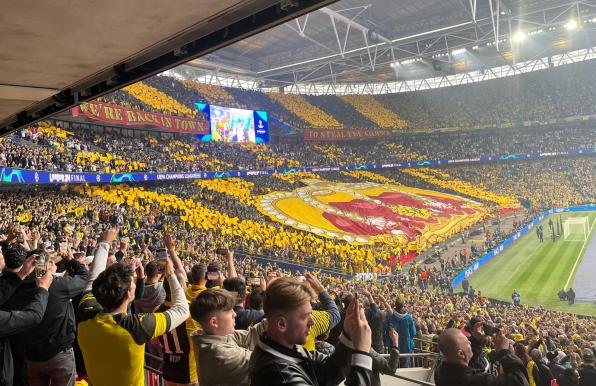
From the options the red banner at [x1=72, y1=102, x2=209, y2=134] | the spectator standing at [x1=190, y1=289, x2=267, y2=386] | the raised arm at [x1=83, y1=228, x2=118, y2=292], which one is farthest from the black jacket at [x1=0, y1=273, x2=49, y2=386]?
the red banner at [x1=72, y1=102, x2=209, y2=134]

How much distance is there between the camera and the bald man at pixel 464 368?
3.15 m

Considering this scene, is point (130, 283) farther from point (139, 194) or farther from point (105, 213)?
point (139, 194)

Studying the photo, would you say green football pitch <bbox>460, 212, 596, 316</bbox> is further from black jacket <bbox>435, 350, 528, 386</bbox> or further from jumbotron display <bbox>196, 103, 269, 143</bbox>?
jumbotron display <bbox>196, 103, 269, 143</bbox>

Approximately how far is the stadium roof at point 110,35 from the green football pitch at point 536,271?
799 inches

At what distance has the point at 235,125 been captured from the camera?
45.0 meters

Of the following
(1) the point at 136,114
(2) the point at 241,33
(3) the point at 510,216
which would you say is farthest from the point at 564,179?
(2) the point at 241,33

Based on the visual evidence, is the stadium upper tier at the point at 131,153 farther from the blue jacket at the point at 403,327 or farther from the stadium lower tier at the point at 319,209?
the blue jacket at the point at 403,327

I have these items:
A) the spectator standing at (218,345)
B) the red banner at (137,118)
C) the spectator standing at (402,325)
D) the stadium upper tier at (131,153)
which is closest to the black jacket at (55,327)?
the spectator standing at (218,345)

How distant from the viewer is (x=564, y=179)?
47.7m

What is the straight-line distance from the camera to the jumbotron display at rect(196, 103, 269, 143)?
142 feet

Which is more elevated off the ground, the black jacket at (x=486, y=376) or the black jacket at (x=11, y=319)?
the black jacket at (x=11, y=319)

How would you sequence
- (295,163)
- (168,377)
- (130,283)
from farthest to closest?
(295,163) < (168,377) < (130,283)

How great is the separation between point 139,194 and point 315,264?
11.9 meters

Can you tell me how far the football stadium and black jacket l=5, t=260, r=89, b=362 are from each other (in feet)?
0.05
